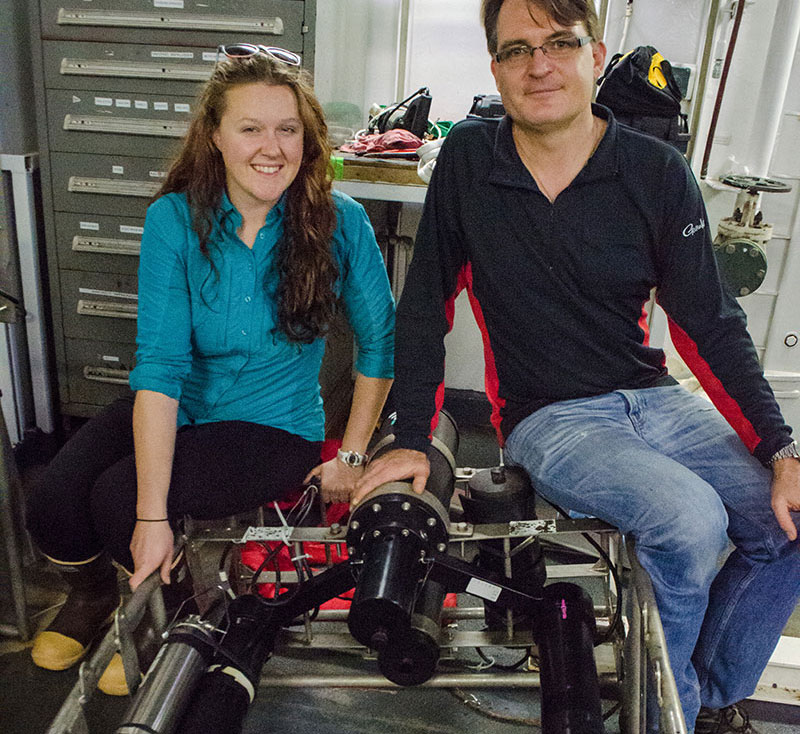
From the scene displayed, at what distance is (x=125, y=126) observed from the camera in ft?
7.39

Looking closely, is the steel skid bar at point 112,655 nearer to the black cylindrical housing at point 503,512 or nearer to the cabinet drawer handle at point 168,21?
the black cylindrical housing at point 503,512

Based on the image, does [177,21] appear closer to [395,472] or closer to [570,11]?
[570,11]

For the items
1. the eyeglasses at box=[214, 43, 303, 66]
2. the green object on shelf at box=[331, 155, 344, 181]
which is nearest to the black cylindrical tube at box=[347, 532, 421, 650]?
the eyeglasses at box=[214, 43, 303, 66]

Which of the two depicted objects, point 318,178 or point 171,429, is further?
point 318,178

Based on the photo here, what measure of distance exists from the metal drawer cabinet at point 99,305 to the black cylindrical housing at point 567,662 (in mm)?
1761

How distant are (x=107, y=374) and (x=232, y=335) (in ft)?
4.19

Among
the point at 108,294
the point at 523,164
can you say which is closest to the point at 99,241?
the point at 108,294

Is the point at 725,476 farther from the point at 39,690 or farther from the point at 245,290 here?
the point at 39,690

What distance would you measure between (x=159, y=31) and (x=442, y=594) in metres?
1.82

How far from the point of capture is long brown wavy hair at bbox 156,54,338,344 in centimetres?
135

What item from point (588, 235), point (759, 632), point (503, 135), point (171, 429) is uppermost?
point (503, 135)

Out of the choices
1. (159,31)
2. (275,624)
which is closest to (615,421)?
(275,624)

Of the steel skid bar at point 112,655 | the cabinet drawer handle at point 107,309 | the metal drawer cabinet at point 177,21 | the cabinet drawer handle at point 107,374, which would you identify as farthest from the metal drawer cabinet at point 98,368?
the steel skid bar at point 112,655

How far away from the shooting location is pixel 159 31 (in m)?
2.16
